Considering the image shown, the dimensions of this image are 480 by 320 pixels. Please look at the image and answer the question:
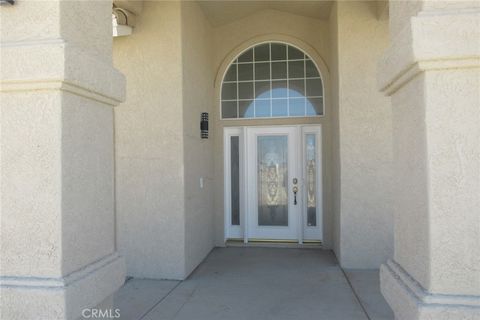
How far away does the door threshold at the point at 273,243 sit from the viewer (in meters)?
7.12

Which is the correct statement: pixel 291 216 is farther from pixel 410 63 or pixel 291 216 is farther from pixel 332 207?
pixel 410 63

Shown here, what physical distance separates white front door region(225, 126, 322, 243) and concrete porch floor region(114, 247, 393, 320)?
1.02 m

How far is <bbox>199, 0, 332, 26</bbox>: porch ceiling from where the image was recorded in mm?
6465

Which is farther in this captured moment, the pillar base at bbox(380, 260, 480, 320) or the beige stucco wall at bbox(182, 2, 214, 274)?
the beige stucco wall at bbox(182, 2, 214, 274)

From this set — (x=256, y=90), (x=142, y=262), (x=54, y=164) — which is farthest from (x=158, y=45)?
(x=54, y=164)

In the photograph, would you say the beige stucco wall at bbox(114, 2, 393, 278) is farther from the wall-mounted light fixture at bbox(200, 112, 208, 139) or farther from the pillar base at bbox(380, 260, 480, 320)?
the pillar base at bbox(380, 260, 480, 320)

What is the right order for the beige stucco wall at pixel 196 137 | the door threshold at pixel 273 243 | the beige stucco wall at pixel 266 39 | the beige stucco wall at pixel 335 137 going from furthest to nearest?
the door threshold at pixel 273 243 → the beige stucco wall at pixel 266 39 → the beige stucco wall at pixel 335 137 → the beige stucco wall at pixel 196 137

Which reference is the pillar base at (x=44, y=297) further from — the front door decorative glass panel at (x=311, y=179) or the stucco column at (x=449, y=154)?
the front door decorative glass panel at (x=311, y=179)

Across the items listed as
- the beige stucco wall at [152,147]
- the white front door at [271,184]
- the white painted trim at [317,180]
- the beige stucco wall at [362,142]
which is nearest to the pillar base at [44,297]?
the beige stucco wall at [152,147]

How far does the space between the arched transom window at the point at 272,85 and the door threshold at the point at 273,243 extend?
8.17 ft

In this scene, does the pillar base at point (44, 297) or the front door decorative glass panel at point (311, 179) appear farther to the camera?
the front door decorative glass panel at point (311, 179)

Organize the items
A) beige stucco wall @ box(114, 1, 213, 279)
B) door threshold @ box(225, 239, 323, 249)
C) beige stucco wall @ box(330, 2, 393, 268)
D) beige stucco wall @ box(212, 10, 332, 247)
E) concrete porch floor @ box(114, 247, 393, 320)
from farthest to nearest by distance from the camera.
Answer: door threshold @ box(225, 239, 323, 249) < beige stucco wall @ box(212, 10, 332, 247) < beige stucco wall @ box(330, 2, 393, 268) < beige stucco wall @ box(114, 1, 213, 279) < concrete porch floor @ box(114, 247, 393, 320)

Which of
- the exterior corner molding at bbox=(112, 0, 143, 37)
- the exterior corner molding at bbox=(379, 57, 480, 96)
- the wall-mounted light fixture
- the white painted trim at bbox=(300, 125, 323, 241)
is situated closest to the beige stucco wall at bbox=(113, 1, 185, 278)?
the exterior corner molding at bbox=(112, 0, 143, 37)

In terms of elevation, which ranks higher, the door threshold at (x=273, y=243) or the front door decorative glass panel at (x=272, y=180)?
the front door decorative glass panel at (x=272, y=180)
